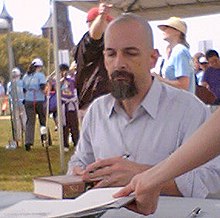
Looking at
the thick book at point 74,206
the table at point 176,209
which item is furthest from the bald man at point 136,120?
the thick book at point 74,206

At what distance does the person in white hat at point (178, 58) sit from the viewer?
175 inches

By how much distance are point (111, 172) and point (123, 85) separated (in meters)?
0.37

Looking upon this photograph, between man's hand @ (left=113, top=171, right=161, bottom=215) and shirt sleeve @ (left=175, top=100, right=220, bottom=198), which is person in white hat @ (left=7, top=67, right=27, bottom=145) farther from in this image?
man's hand @ (left=113, top=171, right=161, bottom=215)

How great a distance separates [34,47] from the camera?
42.8 metres

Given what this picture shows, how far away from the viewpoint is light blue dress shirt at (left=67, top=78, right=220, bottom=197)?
1807 millimetres

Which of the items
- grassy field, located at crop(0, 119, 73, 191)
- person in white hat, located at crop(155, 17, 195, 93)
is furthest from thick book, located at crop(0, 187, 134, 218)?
grassy field, located at crop(0, 119, 73, 191)

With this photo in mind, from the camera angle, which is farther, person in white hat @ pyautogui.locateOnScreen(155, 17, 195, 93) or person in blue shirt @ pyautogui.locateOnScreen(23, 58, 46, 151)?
person in blue shirt @ pyautogui.locateOnScreen(23, 58, 46, 151)

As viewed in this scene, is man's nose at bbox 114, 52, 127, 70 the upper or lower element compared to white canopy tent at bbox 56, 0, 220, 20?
lower

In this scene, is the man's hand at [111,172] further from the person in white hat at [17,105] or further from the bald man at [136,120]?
the person in white hat at [17,105]

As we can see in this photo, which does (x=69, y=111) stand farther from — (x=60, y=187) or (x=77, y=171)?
(x=60, y=187)

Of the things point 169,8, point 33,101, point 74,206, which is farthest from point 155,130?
point 33,101

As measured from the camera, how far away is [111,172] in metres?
1.69

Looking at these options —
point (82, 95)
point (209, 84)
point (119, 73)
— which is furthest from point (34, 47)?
point (119, 73)

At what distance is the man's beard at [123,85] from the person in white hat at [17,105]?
8398 mm
